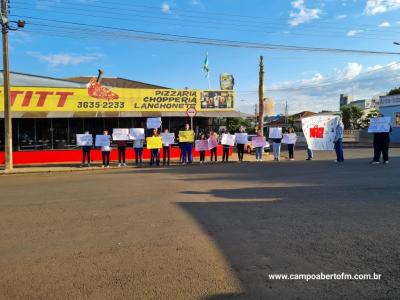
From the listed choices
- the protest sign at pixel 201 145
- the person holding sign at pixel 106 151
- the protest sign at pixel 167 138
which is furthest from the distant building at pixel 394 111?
the person holding sign at pixel 106 151

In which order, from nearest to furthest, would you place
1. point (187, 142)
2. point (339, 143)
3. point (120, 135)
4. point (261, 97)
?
point (339, 143), point (120, 135), point (187, 142), point (261, 97)

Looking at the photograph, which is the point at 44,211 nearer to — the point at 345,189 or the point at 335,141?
the point at 345,189

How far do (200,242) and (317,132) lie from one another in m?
14.0

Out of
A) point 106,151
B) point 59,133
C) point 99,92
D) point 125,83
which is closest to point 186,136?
point 106,151

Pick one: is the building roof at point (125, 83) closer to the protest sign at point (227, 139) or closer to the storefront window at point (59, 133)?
the storefront window at point (59, 133)

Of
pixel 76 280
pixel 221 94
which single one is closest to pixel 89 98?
pixel 221 94

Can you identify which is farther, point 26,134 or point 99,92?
point 99,92

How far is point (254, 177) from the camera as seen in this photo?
1254 centimetres

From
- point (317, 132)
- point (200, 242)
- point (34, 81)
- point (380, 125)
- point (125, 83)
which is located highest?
point (125, 83)

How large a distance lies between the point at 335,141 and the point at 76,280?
15.0 meters

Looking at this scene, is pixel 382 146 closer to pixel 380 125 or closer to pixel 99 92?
pixel 380 125

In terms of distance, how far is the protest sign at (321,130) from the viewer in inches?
712

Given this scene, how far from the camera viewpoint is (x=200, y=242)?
224 inches

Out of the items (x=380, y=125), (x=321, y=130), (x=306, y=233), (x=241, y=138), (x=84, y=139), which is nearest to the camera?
(x=306, y=233)
